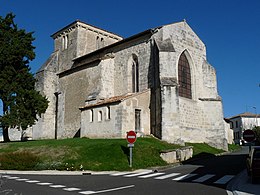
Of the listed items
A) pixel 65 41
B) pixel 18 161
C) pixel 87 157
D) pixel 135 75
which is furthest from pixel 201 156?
pixel 65 41

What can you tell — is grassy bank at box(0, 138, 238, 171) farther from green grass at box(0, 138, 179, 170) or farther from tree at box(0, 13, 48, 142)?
tree at box(0, 13, 48, 142)

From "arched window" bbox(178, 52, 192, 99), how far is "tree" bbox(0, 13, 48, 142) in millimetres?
14116

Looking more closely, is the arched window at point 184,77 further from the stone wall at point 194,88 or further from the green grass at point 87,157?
the green grass at point 87,157

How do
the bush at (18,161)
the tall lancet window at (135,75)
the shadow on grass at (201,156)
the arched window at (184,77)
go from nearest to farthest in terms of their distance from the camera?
the bush at (18,161) < the shadow on grass at (201,156) < the arched window at (184,77) < the tall lancet window at (135,75)

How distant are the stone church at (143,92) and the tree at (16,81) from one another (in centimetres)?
510

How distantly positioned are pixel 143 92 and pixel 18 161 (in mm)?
12252

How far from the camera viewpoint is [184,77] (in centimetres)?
2745

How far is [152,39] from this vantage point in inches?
1048

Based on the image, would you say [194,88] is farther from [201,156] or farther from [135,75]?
[201,156]

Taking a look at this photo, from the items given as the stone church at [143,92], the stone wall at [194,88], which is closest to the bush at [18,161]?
the stone church at [143,92]

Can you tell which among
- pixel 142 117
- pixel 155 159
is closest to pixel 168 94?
pixel 142 117

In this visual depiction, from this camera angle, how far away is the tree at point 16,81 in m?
27.1

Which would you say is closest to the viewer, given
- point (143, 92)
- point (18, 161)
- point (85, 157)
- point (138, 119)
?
point (18, 161)

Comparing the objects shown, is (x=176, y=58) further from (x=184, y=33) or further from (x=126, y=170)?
(x=126, y=170)
